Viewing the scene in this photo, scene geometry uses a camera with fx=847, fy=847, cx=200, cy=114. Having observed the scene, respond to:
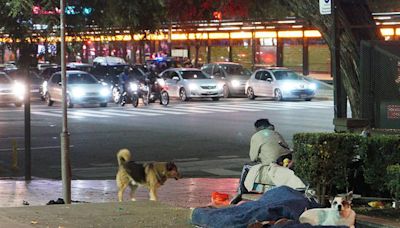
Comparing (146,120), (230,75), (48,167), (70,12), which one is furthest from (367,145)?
(230,75)

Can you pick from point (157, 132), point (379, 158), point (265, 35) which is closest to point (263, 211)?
point (379, 158)

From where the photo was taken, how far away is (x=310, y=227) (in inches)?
297

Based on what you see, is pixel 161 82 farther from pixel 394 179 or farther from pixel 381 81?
pixel 394 179

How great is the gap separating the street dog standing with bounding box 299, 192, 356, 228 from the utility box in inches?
151

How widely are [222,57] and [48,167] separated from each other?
137 ft

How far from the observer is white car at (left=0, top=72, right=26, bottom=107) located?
1544 inches

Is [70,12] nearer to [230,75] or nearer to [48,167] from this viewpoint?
[48,167]

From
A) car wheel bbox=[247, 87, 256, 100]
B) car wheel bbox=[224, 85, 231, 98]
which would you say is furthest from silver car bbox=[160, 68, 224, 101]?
car wheel bbox=[247, 87, 256, 100]

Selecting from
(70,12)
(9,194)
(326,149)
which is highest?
(70,12)

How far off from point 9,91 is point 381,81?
98.4ft

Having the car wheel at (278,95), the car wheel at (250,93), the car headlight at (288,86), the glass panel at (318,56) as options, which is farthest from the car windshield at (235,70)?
the glass panel at (318,56)

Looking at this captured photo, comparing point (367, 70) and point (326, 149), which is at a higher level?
point (367, 70)

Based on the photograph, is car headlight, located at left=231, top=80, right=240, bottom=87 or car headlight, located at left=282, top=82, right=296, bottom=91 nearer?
car headlight, located at left=282, top=82, right=296, bottom=91

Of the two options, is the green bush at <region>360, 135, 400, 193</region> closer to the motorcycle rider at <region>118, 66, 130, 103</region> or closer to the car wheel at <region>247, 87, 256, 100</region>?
the motorcycle rider at <region>118, 66, 130, 103</region>
